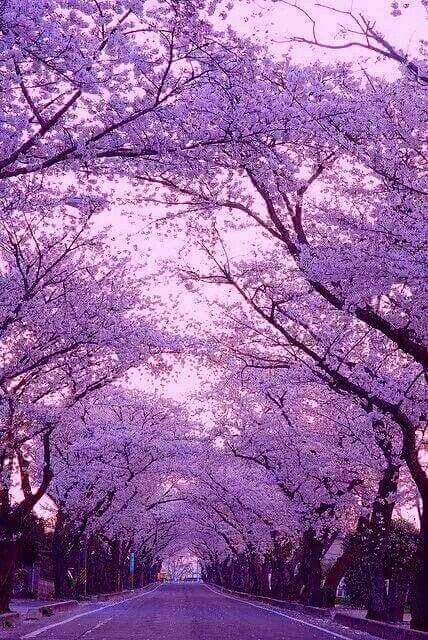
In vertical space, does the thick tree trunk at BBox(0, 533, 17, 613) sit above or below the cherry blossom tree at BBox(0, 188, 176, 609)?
below

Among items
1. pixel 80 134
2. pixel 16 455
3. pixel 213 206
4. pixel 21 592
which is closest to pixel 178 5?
pixel 80 134

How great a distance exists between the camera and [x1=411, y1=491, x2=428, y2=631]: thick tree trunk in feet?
53.3

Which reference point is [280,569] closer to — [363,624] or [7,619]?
[363,624]

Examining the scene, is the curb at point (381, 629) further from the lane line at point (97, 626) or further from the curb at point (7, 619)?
the curb at point (7, 619)

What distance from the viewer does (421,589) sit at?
16.4 m

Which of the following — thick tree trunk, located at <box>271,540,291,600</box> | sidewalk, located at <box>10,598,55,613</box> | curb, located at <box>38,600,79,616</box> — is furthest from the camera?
thick tree trunk, located at <box>271,540,291,600</box>

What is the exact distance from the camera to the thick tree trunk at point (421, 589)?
1623 centimetres

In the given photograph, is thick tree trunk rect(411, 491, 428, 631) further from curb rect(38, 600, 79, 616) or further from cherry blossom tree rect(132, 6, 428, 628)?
curb rect(38, 600, 79, 616)

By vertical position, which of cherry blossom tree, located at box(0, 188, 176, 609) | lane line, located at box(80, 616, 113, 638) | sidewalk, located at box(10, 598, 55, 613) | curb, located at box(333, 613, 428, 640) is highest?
cherry blossom tree, located at box(0, 188, 176, 609)

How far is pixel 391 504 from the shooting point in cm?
2548

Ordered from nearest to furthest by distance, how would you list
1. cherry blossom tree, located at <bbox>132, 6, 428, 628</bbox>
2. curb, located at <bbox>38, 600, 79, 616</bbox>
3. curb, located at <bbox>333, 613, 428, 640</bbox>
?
cherry blossom tree, located at <bbox>132, 6, 428, 628</bbox> < curb, located at <bbox>333, 613, 428, 640</bbox> < curb, located at <bbox>38, 600, 79, 616</bbox>

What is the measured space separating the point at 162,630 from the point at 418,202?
1187cm

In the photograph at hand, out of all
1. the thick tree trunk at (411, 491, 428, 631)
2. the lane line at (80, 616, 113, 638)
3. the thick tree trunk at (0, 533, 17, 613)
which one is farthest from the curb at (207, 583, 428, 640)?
the thick tree trunk at (0, 533, 17, 613)

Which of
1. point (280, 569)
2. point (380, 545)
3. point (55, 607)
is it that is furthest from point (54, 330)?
point (280, 569)
